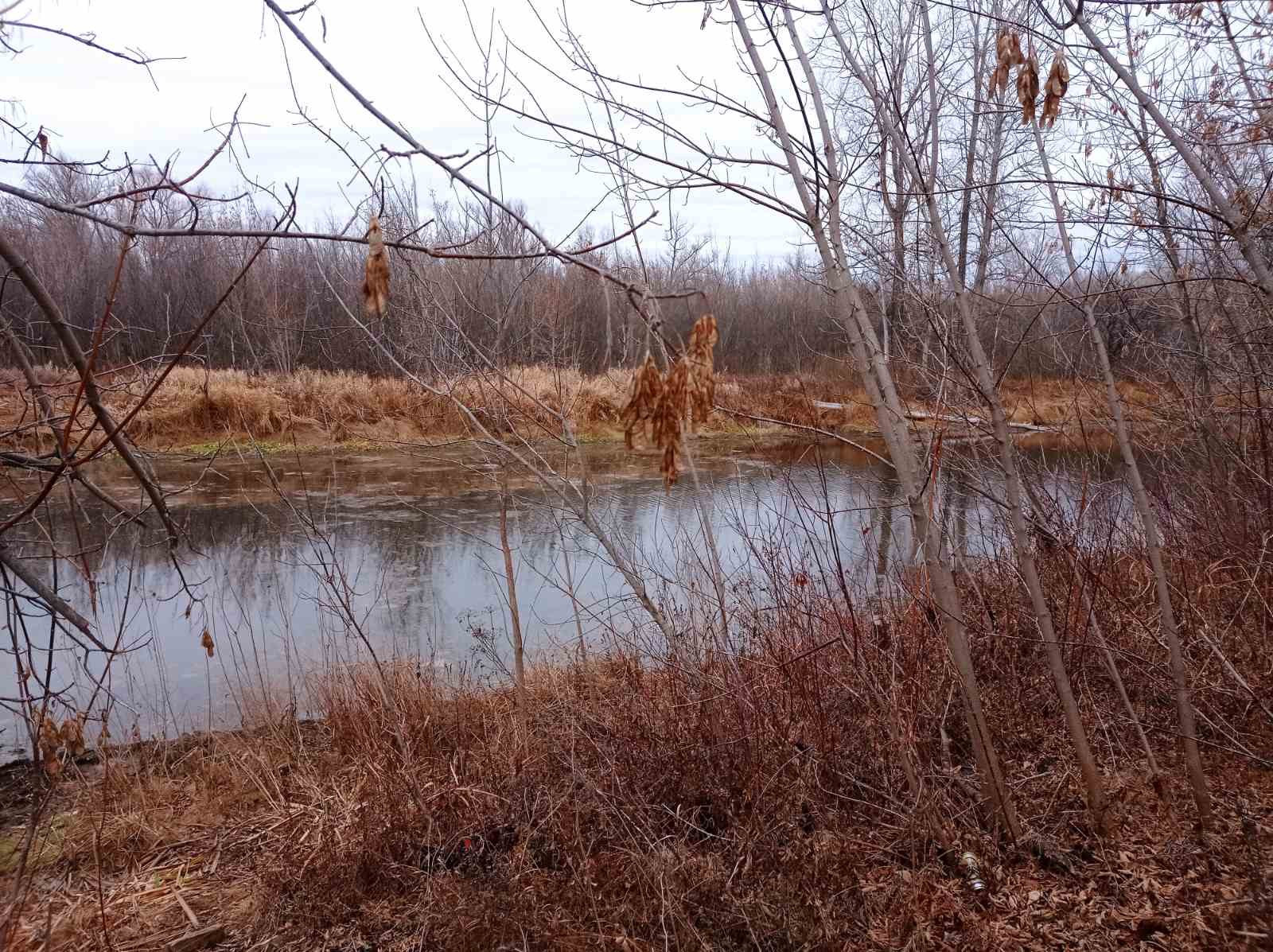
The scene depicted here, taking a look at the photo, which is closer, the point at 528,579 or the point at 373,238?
the point at 373,238

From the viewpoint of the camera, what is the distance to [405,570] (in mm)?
9867

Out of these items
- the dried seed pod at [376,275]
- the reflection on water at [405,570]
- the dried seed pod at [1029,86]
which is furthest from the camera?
the reflection on water at [405,570]

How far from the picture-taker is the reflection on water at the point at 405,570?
5.38m

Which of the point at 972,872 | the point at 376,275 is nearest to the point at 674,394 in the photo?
the point at 376,275

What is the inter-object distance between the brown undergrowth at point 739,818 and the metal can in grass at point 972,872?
0.03 meters

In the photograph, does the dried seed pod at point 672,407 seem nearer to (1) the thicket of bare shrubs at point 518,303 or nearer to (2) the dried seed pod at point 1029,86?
(1) the thicket of bare shrubs at point 518,303

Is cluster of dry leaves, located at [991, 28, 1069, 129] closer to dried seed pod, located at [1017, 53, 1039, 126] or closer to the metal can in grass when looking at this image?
dried seed pod, located at [1017, 53, 1039, 126]

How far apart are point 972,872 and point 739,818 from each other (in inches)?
37.2

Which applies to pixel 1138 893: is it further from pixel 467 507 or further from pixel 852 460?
pixel 852 460

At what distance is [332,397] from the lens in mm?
20312

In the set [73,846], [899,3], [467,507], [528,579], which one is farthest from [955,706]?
[467,507]

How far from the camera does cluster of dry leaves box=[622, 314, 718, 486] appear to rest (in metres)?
1.64

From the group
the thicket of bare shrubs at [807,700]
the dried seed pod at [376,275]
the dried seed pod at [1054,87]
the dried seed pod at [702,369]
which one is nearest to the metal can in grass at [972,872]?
the thicket of bare shrubs at [807,700]

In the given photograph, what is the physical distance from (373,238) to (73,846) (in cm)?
441
